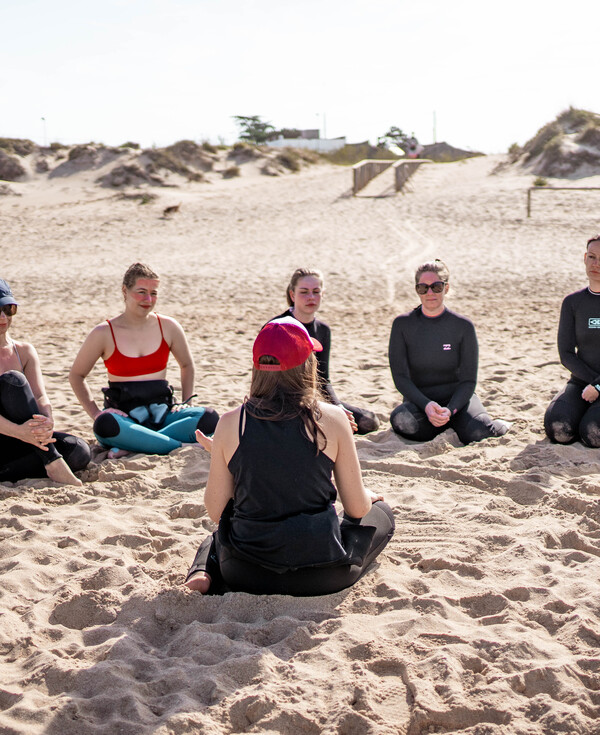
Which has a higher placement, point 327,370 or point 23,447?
point 327,370

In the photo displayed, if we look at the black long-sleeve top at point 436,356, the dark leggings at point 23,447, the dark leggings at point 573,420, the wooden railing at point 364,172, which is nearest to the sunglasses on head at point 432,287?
the black long-sleeve top at point 436,356

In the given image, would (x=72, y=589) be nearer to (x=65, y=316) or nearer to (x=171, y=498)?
(x=171, y=498)

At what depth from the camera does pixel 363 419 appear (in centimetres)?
580

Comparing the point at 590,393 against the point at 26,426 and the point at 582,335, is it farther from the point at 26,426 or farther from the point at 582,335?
the point at 26,426

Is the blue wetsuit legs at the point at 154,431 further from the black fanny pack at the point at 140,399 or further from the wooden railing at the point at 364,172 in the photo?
the wooden railing at the point at 364,172

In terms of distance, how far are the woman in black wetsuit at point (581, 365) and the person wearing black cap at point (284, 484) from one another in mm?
2408

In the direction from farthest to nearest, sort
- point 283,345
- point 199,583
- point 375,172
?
1. point 375,172
2. point 199,583
3. point 283,345

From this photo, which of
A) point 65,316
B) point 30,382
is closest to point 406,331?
point 30,382

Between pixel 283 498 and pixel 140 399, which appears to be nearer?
pixel 283 498

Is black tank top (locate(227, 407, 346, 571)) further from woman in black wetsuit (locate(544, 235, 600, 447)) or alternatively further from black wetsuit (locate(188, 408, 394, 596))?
woman in black wetsuit (locate(544, 235, 600, 447))

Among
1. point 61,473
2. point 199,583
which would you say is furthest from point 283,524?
point 61,473

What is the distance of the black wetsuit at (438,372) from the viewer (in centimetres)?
555

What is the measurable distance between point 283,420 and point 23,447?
7.98ft

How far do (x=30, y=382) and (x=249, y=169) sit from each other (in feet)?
88.8
